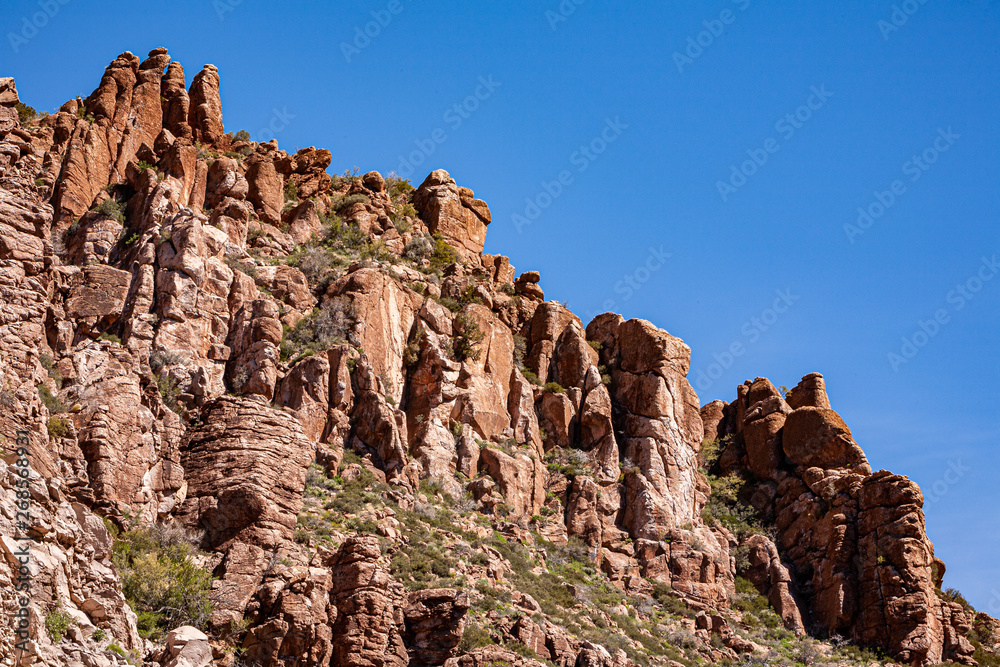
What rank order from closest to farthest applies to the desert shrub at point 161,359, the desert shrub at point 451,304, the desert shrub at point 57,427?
the desert shrub at point 57,427 < the desert shrub at point 161,359 < the desert shrub at point 451,304

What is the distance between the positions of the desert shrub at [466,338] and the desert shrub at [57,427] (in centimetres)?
2314

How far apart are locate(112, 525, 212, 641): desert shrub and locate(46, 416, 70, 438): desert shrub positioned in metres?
3.68

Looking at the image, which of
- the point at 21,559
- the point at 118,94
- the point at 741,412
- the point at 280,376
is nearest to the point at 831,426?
the point at 741,412

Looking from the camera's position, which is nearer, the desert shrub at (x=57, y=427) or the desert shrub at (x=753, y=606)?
the desert shrub at (x=57, y=427)

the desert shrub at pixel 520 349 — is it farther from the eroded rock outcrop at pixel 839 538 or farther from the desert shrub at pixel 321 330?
the eroded rock outcrop at pixel 839 538

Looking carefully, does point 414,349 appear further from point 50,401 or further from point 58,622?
point 58,622

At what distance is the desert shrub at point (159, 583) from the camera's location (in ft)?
98.2

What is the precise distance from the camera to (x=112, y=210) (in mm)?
46094

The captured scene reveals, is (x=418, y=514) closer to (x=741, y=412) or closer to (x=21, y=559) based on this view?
(x=21, y=559)

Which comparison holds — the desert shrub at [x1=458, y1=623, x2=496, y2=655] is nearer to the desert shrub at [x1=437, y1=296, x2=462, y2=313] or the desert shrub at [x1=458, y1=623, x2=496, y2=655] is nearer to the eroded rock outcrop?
the eroded rock outcrop

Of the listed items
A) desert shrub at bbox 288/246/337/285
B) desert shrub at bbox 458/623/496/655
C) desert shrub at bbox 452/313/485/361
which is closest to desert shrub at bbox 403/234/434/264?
desert shrub at bbox 288/246/337/285

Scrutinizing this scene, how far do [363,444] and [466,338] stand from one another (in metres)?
10.9

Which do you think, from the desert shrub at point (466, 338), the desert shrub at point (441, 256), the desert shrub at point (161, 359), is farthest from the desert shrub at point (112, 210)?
the desert shrub at point (441, 256)

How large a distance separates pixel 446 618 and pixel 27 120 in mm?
32304
